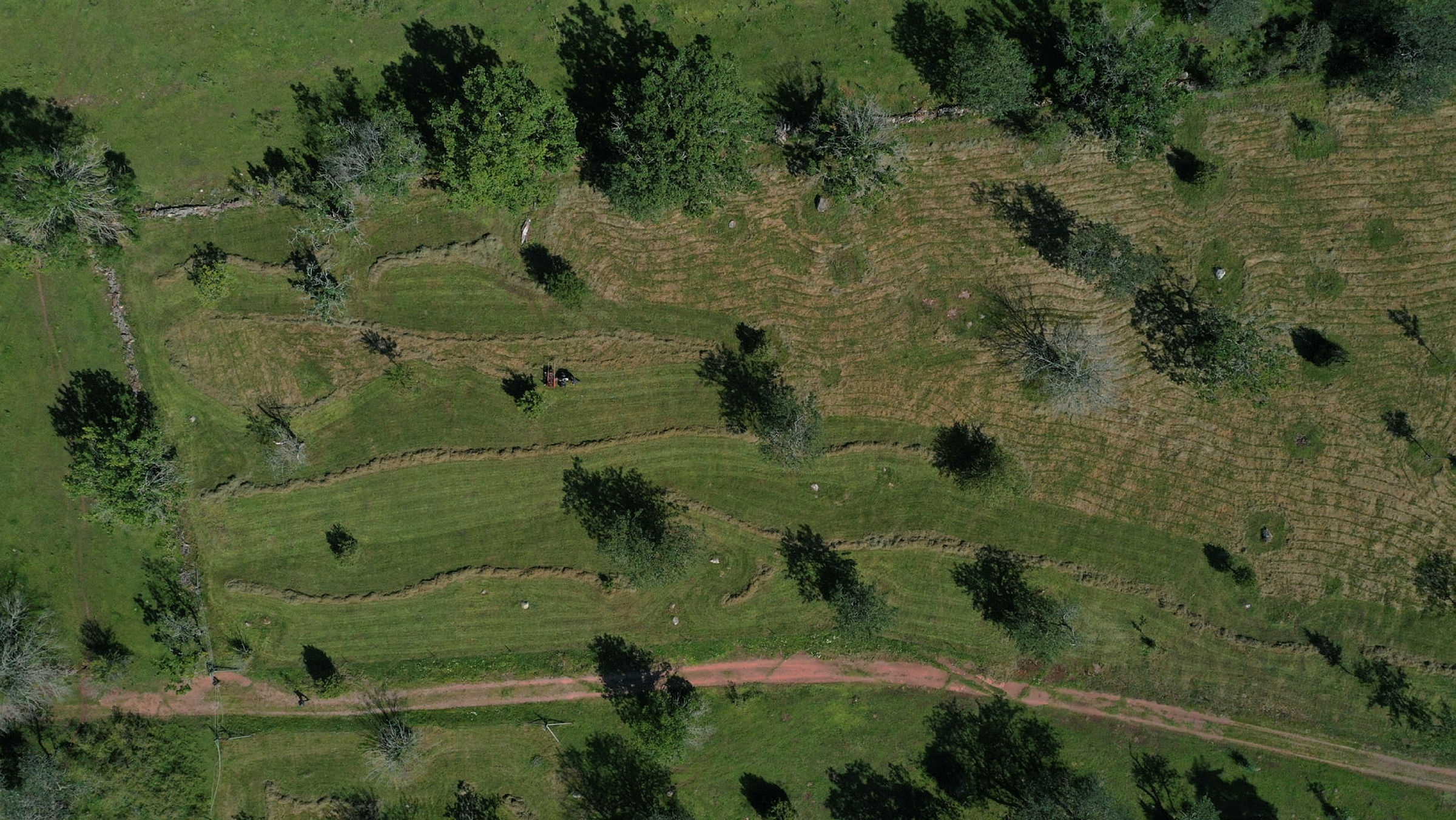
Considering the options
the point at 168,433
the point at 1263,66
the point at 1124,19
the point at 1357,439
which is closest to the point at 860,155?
the point at 1124,19

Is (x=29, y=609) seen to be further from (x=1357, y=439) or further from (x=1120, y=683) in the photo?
(x=1357, y=439)

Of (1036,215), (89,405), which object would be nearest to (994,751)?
(1036,215)

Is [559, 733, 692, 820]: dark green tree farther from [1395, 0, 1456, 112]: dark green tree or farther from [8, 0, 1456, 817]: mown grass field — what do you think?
[1395, 0, 1456, 112]: dark green tree

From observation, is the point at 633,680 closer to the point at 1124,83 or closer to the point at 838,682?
the point at 838,682

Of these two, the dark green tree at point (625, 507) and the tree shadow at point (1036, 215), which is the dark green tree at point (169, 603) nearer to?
the dark green tree at point (625, 507)

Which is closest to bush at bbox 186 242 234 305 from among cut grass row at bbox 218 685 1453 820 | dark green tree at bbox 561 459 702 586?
dark green tree at bbox 561 459 702 586

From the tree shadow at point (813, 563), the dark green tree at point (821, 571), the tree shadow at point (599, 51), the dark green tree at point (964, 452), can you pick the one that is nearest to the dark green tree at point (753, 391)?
the tree shadow at point (813, 563)
